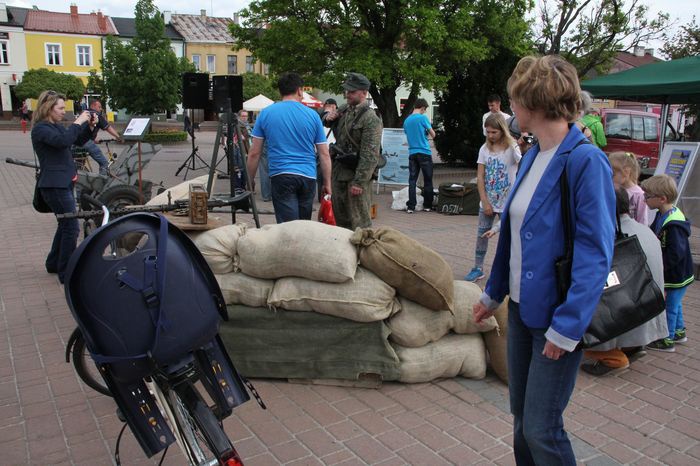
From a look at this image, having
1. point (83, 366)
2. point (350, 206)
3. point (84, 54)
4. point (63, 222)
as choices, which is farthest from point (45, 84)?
point (83, 366)

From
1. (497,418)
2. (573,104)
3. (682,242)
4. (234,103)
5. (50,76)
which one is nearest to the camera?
(573,104)

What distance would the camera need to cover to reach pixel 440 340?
12.8 feet

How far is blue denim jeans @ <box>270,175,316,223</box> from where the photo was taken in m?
5.34

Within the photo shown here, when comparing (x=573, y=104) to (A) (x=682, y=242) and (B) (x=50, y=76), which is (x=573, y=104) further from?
(B) (x=50, y=76)

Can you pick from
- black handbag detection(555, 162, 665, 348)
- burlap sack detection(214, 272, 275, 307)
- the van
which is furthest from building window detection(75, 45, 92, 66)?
black handbag detection(555, 162, 665, 348)

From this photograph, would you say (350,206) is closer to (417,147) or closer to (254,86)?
(417,147)

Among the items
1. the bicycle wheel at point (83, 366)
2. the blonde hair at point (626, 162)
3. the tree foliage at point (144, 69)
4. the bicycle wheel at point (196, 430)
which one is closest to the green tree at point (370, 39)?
the blonde hair at point (626, 162)

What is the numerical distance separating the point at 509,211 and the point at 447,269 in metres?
1.51

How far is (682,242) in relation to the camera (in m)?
4.52

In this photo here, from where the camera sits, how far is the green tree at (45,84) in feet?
151

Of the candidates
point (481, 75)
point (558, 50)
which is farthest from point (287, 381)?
point (558, 50)

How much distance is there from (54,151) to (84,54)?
58.0 metres

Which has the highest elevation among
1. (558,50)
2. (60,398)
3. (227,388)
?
(558,50)

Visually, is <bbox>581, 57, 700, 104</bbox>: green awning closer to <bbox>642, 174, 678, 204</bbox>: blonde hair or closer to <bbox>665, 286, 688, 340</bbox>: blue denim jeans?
<bbox>642, 174, 678, 204</bbox>: blonde hair
